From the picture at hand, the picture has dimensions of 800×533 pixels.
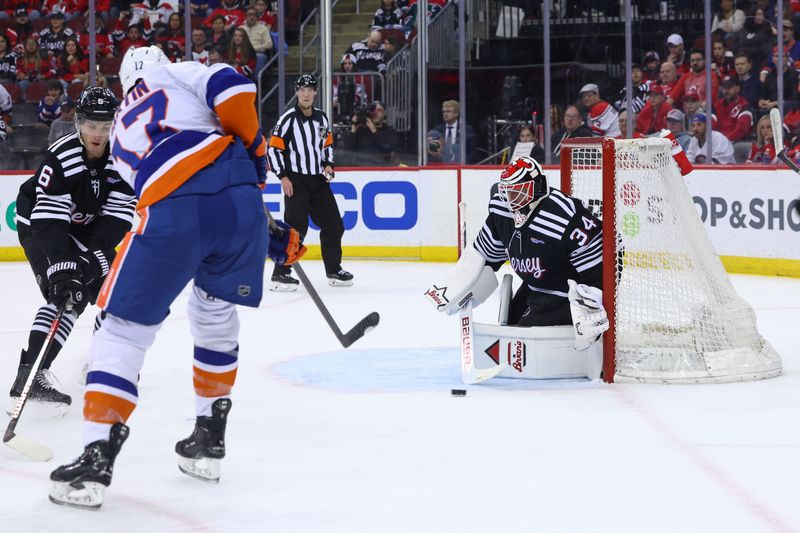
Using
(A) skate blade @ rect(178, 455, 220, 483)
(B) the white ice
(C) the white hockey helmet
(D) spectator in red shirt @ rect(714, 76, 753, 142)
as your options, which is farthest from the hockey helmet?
(D) spectator in red shirt @ rect(714, 76, 753, 142)

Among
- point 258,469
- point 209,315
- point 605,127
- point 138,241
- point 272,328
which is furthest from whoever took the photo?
point 605,127

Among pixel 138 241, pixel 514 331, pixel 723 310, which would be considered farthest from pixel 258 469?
pixel 723 310

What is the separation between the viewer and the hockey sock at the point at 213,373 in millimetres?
2746

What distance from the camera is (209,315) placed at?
2.71 metres

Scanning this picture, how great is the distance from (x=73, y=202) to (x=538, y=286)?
61.1 inches

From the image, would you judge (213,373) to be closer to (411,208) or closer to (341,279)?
(341,279)

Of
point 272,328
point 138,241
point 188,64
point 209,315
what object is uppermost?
point 188,64

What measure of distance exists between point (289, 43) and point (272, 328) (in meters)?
4.80

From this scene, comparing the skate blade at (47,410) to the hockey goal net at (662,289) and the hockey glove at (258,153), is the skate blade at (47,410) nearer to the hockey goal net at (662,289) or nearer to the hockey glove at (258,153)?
the hockey glove at (258,153)

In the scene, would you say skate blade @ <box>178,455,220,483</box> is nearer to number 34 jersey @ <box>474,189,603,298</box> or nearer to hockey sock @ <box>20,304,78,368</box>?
hockey sock @ <box>20,304,78,368</box>

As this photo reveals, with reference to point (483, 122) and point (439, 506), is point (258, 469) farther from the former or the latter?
point (483, 122)

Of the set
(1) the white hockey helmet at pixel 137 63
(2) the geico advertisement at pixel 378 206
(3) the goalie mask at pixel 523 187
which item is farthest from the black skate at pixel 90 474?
(2) the geico advertisement at pixel 378 206

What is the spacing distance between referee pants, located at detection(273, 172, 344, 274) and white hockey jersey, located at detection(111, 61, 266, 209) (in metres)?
4.55

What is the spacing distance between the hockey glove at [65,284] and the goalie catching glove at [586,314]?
1.51m
